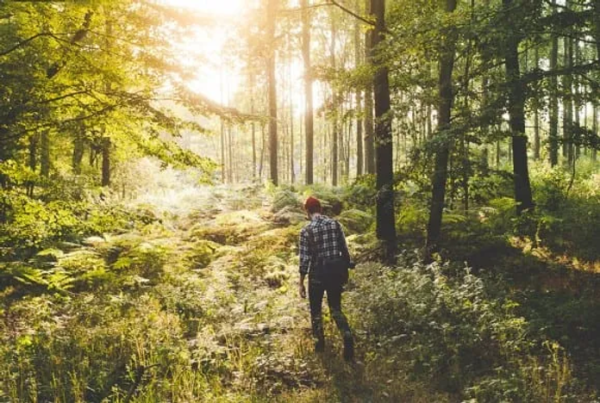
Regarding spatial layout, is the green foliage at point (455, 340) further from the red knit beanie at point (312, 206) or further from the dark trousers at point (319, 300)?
the red knit beanie at point (312, 206)

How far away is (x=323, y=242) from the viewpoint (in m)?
6.60

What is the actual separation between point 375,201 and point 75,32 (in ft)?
23.1

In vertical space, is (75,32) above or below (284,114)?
below

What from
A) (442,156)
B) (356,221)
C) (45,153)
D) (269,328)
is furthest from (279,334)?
(45,153)

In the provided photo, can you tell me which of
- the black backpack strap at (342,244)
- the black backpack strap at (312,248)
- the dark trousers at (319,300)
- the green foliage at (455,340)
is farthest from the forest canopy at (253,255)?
the black backpack strap at (342,244)

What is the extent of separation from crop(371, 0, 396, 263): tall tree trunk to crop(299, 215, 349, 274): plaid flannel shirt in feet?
12.6

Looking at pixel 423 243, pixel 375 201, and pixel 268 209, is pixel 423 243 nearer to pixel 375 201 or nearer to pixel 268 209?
pixel 375 201

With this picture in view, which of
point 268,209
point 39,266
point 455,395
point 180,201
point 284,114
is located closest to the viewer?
point 455,395

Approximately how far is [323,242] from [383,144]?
451 centimetres

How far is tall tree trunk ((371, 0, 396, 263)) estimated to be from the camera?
33.3 ft

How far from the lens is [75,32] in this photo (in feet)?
23.3

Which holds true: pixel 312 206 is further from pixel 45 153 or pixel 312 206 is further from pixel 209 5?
pixel 45 153

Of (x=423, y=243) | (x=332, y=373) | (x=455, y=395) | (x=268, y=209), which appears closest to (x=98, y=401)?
(x=332, y=373)

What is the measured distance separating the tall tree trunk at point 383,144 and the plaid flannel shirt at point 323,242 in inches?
152
